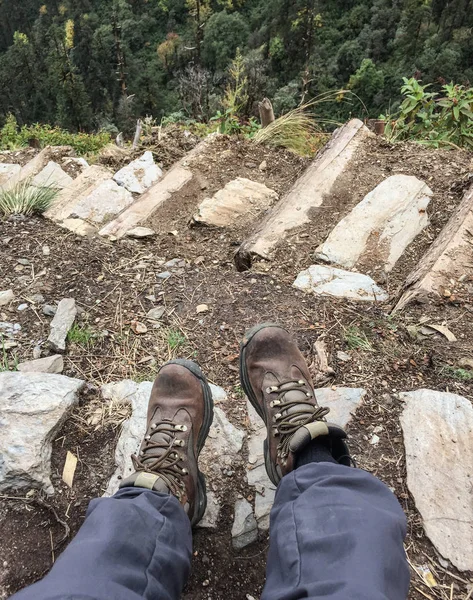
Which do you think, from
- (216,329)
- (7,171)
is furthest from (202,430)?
(7,171)

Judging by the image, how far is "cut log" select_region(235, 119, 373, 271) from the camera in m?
2.30

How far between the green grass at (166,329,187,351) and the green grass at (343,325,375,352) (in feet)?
2.27

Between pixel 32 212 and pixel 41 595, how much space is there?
238 centimetres

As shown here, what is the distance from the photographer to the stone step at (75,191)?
2820 millimetres

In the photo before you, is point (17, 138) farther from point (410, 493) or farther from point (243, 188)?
point (410, 493)

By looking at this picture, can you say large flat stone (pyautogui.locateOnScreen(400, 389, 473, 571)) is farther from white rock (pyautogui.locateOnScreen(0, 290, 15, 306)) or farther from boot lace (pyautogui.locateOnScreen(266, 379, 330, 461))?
white rock (pyautogui.locateOnScreen(0, 290, 15, 306))

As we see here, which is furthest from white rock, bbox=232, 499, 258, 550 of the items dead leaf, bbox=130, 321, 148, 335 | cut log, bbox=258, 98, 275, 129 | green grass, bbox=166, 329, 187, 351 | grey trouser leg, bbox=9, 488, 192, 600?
cut log, bbox=258, 98, 275, 129

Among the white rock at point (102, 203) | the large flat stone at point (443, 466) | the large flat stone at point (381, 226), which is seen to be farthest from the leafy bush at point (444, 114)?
the large flat stone at point (443, 466)

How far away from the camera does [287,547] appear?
3.14 feet

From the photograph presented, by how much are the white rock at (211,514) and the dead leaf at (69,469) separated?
435 mm

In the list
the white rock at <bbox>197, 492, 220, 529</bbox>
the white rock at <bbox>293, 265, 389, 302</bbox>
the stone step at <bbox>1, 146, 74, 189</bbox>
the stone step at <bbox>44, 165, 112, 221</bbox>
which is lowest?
the stone step at <bbox>1, 146, 74, 189</bbox>

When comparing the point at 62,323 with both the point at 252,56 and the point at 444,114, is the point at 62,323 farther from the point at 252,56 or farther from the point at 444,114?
the point at 252,56

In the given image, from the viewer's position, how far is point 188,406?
1441 millimetres

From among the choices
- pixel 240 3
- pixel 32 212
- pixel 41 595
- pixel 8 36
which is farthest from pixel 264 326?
pixel 8 36
